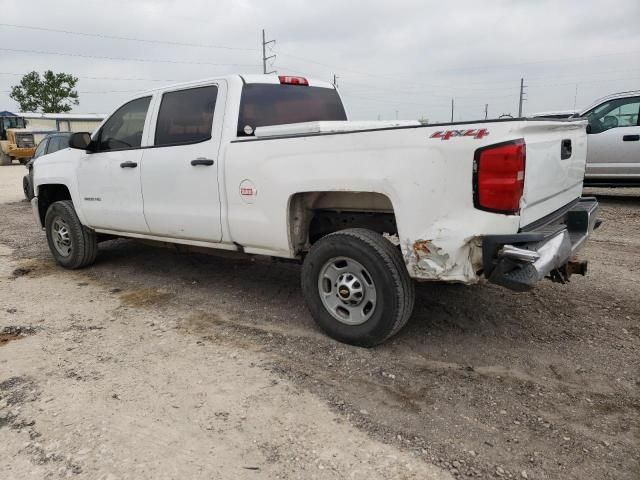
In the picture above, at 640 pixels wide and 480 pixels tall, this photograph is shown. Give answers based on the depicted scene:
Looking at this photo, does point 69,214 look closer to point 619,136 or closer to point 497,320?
point 497,320

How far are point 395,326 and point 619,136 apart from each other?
24.3ft

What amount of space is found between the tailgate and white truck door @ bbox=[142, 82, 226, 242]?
2303 mm

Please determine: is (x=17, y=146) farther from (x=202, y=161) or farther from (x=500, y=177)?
(x=500, y=177)

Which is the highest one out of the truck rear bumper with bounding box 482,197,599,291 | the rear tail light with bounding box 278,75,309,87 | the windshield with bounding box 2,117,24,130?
the windshield with bounding box 2,117,24,130

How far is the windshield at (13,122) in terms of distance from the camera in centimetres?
3579

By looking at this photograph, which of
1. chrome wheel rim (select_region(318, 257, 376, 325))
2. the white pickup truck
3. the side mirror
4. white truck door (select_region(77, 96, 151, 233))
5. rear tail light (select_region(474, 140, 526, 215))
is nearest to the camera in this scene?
rear tail light (select_region(474, 140, 526, 215))

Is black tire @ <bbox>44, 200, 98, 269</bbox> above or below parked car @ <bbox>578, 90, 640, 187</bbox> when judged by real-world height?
below

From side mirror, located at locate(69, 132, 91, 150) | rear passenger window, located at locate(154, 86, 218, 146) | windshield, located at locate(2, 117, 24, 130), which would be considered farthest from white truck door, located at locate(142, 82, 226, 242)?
windshield, located at locate(2, 117, 24, 130)

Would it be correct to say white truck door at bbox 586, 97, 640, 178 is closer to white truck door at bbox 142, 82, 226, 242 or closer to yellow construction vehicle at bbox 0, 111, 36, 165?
white truck door at bbox 142, 82, 226, 242

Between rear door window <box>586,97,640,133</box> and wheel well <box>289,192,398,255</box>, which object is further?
rear door window <box>586,97,640,133</box>

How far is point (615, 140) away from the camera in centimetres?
859

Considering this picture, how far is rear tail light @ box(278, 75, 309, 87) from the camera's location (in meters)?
4.52

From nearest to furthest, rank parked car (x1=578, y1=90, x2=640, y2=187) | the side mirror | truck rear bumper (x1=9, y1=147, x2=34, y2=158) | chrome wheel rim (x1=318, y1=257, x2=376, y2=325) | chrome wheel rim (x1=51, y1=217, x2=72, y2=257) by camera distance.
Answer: chrome wheel rim (x1=318, y1=257, x2=376, y2=325) → the side mirror → chrome wheel rim (x1=51, y1=217, x2=72, y2=257) → parked car (x1=578, y1=90, x2=640, y2=187) → truck rear bumper (x1=9, y1=147, x2=34, y2=158)

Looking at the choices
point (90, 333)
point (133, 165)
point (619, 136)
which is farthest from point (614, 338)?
→ point (619, 136)
